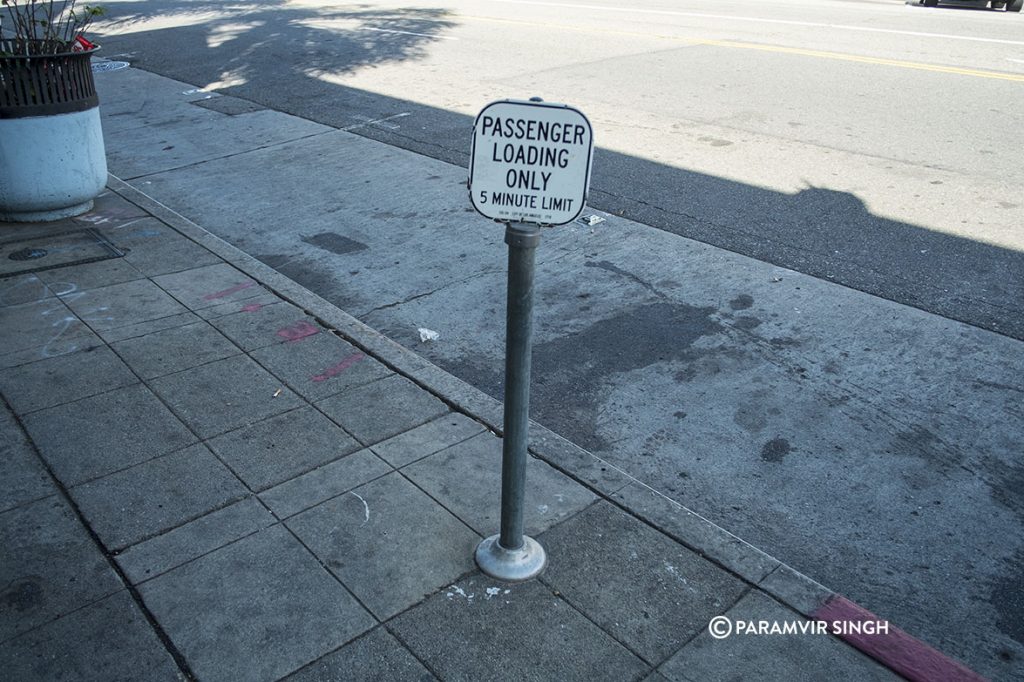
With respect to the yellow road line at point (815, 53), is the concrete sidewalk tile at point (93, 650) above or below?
below

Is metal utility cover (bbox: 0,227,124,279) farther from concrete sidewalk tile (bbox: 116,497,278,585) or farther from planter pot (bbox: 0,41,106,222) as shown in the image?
concrete sidewalk tile (bbox: 116,497,278,585)

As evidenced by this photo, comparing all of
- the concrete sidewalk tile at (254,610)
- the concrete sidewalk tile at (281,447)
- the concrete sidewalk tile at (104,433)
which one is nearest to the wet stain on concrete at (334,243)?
the concrete sidewalk tile at (104,433)

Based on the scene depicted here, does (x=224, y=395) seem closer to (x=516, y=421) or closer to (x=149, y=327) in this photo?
(x=149, y=327)

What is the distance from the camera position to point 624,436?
15.0 ft

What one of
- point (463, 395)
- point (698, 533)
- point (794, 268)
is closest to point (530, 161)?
point (698, 533)

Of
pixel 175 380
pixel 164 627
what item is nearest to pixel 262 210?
pixel 175 380

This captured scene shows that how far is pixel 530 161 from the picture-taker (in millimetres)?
2869

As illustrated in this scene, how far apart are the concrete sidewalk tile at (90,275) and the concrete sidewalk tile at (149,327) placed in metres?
0.78

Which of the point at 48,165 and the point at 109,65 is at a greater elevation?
the point at 48,165

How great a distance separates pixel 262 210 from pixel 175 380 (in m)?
3.49

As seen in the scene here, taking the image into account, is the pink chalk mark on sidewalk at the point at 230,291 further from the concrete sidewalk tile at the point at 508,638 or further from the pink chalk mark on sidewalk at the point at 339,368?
the concrete sidewalk tile at the point at 508,638

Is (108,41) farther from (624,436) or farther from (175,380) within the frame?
(624,436)

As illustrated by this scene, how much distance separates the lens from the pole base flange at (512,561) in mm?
3420

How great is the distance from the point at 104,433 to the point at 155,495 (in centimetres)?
66
